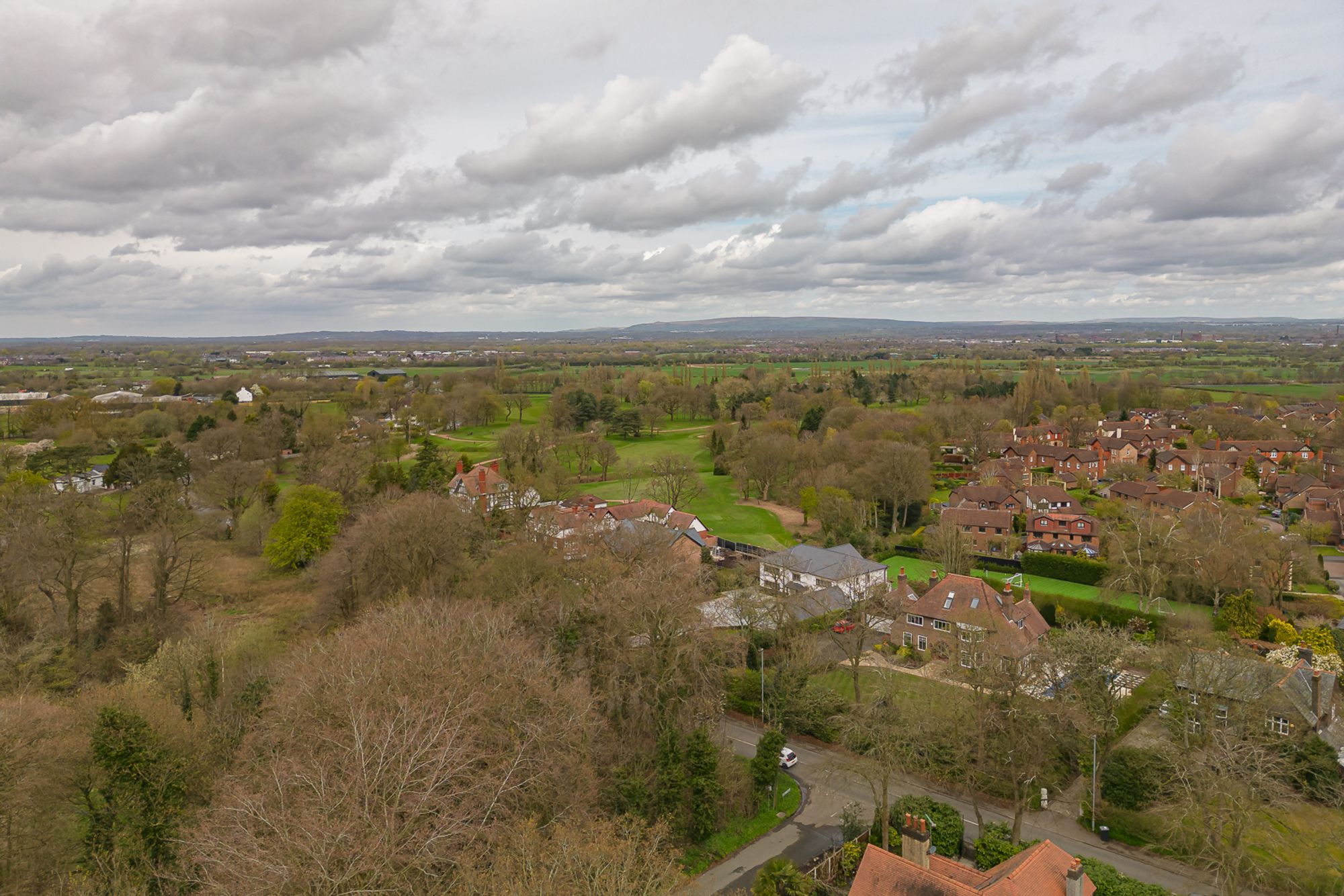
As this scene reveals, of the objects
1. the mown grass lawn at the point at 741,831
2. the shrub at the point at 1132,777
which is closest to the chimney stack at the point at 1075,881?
the mown grass lawn at the point at 741,831

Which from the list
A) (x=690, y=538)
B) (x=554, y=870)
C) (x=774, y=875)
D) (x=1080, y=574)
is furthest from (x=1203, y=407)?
(x=554, y=870)

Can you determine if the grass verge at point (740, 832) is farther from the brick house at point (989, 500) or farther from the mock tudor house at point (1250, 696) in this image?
the brick house at point (989, 500)

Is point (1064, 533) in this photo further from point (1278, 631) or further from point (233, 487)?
point (233, 487)

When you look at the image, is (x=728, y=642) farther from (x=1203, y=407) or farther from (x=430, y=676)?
(x=1203, y=407)

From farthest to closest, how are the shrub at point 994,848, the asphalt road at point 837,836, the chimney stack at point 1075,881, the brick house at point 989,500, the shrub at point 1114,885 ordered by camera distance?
the brick house at point 989,500 < the asphalt road at point 837,836 < the shrub at point 994,848 < the shrub at point 1114,885 < the chimney stack at point 1075,881

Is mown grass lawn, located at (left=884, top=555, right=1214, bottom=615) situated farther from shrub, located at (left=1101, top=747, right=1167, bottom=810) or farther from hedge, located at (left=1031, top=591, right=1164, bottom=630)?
shrub, located at (left=1101, top=747, right=1167, bottom=810)

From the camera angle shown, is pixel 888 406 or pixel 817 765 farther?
pixel 888 406

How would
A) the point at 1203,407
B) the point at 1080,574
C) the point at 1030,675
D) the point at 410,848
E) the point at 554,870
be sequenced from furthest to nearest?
1. the point at 1203,407
2. the point at 1080,574
3. the point at 1030,675
4. the point at 410,848
5. the point at 554,870
